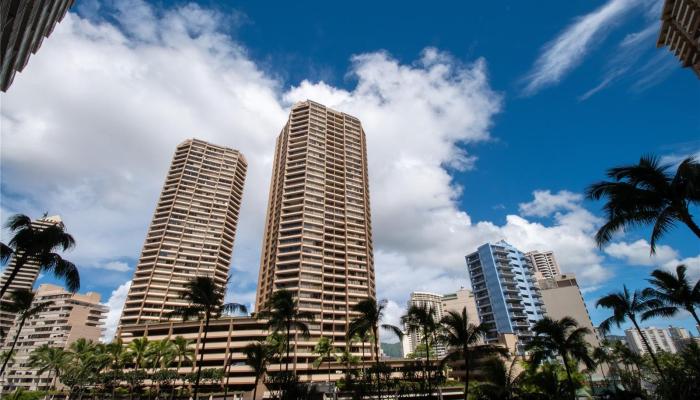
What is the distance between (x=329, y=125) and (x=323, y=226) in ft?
116

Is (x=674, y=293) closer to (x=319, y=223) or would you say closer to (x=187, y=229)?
(x=319, y=223)

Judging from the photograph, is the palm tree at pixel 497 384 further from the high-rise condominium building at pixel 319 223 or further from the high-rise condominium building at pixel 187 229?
the high-rise condominium building at pixel 187 229

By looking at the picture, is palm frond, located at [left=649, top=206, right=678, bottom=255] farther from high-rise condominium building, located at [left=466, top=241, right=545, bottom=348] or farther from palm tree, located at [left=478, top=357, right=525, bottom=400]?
high-rise condominium building, located at [left=466, top=241, right=545, bottom=348]

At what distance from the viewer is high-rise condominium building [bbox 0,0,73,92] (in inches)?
349

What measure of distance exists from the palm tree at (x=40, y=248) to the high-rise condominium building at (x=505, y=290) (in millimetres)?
97378

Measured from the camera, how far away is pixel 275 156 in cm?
10731

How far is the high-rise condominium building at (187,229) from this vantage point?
8906cm

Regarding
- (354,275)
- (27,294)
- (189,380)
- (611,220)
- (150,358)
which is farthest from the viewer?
(354,275)

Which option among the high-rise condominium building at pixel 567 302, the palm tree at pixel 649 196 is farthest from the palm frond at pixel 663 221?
the high-rise condominium building at pixel 567 302

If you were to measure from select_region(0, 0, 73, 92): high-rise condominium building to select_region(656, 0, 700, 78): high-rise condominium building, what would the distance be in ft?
100

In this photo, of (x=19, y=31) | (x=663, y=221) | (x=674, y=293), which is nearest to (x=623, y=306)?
(x=674, y=293)

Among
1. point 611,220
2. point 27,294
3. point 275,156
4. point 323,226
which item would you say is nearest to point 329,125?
point 275,156

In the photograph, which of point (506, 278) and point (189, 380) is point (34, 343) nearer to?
point (189, 380)

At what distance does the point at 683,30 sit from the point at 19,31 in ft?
111
